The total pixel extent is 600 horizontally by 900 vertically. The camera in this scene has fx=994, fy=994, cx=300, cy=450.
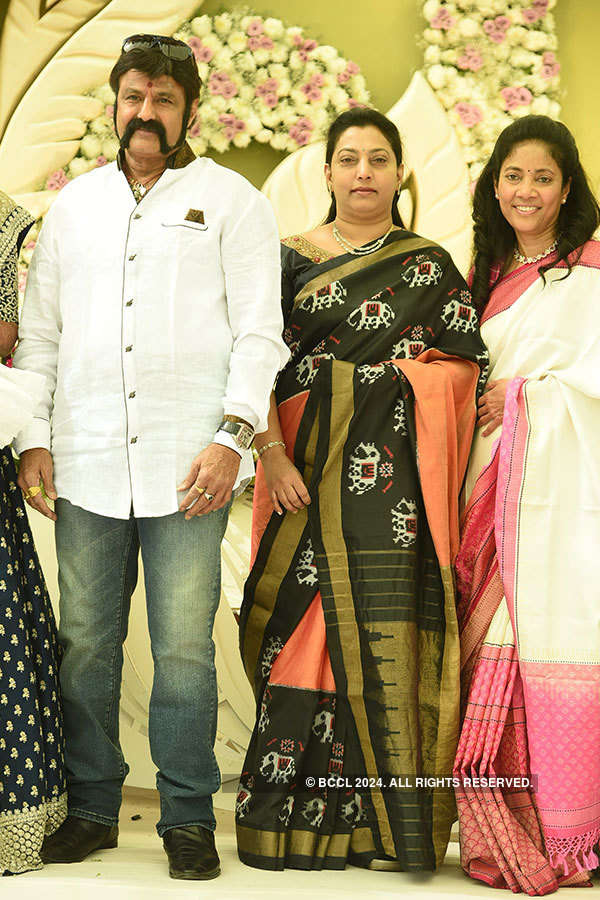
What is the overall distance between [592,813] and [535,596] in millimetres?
424

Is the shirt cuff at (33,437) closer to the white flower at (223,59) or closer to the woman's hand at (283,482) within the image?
the woman's hand at (283,482)

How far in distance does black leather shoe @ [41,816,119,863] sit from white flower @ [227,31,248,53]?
7.97ft

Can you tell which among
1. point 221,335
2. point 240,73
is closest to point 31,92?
point 240,73

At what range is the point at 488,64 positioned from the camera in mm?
3285

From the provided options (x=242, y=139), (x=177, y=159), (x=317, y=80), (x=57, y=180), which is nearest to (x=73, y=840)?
(x=177, y=159)

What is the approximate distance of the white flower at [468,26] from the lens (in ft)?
10.7

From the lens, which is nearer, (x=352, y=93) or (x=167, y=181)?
(x=167, y=181)

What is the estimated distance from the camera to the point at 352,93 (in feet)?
10.8

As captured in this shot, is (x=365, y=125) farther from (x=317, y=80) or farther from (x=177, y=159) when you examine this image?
(x=317, y=80)

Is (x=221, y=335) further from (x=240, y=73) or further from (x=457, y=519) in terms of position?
(x=240, y=73)

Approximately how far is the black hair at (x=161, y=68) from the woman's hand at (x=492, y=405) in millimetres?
844

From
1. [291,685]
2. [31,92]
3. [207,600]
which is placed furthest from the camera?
[31,92]

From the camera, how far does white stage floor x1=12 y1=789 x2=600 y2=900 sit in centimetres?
177

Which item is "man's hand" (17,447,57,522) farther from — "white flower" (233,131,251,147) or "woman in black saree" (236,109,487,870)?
"white flower" (233,131,251,147)
